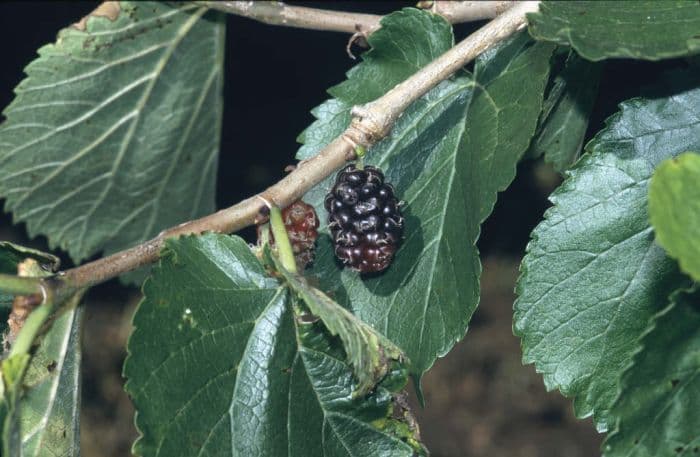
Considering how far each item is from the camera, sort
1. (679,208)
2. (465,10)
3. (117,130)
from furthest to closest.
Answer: (117,130)
(465,10)
(679,208)

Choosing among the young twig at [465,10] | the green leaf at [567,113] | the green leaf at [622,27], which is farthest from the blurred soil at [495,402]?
the green leaf at [622,27]

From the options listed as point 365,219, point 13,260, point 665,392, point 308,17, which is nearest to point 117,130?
point 308,17

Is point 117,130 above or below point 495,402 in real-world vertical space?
above

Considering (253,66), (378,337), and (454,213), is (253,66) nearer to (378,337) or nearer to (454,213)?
(454,213)

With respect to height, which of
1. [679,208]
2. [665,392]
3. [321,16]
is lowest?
[665,392]

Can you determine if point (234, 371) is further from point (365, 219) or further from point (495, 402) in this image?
point (495, 402)

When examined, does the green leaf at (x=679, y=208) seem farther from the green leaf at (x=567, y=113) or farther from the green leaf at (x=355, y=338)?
the green leaf at (x=567, y=113)
